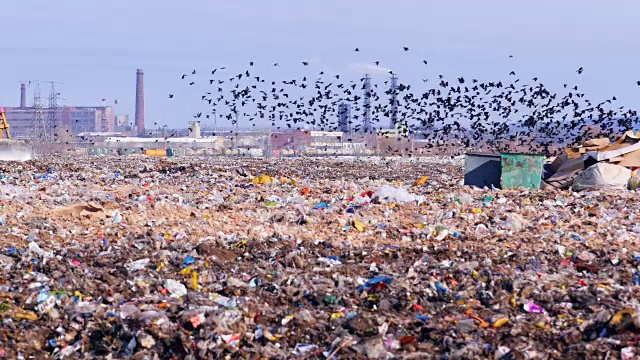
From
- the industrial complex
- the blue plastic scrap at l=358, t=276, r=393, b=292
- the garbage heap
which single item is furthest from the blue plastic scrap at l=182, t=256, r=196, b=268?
the industrial complex

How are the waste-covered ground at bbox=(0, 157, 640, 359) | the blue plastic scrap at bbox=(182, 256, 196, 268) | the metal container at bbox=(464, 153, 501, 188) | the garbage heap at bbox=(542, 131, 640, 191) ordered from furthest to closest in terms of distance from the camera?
the metal container at bbox=(464, 153, 501, 188)
the garbage heap at bbox=(542, 131, 640, 191)
the blue plastic scrap at bbox=(182, 256, 196, 268)
the waste-covered ground at bbox=(0, 157, 640, 359)

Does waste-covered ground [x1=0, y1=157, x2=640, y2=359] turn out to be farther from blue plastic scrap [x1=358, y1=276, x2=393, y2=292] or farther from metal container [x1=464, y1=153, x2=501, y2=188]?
metal container [x1=464, y1=153, x2=501, y2=188]

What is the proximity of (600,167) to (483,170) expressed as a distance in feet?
7.27

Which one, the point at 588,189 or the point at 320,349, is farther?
the point at 588,189

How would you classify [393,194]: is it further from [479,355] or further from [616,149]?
[479,355]

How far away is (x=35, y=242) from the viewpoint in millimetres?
8922

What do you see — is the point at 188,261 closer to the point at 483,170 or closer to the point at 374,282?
the point at 374,282

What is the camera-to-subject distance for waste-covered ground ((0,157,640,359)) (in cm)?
549

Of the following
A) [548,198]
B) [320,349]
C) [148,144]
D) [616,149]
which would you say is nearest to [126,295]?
[320,349]

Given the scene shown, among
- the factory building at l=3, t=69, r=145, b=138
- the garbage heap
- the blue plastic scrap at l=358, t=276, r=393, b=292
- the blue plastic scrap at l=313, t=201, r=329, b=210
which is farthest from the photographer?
the factory building at l=3, t=69, r=145, b=138

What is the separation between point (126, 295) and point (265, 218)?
461 centimetres

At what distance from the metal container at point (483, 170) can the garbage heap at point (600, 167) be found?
A: 88 cm

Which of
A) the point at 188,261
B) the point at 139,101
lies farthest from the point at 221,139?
the point at 188,261

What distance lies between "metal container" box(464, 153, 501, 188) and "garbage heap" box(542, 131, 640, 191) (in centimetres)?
88
